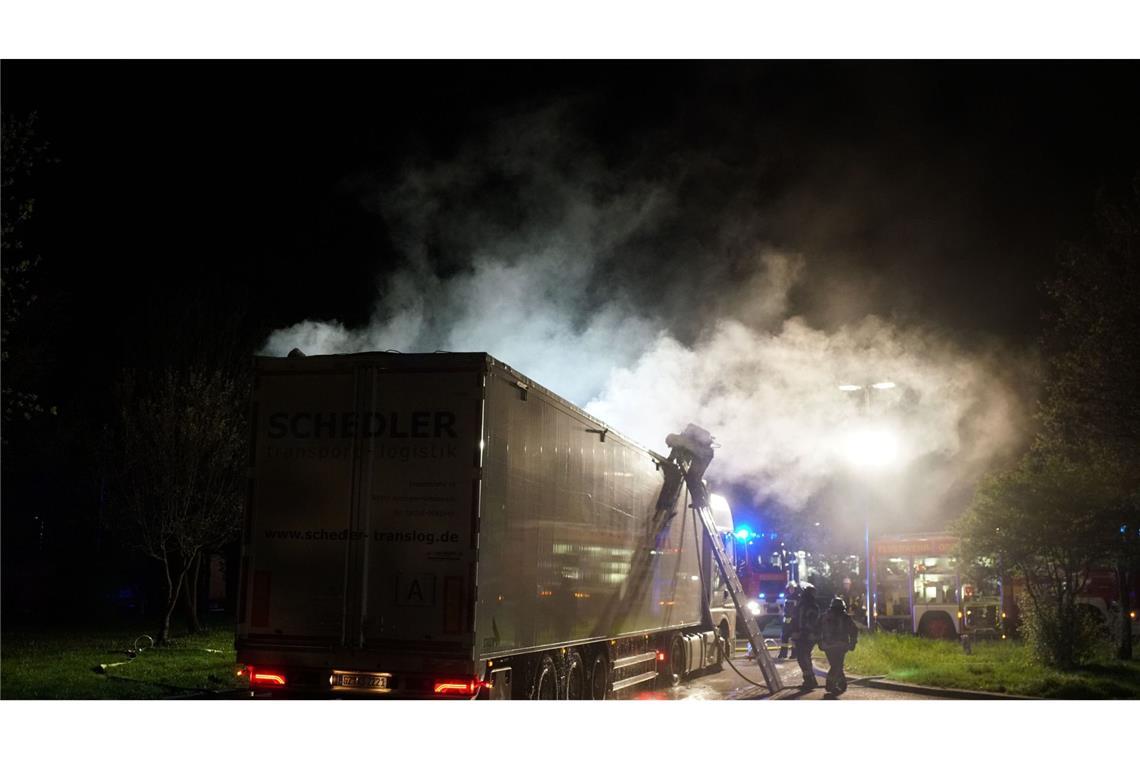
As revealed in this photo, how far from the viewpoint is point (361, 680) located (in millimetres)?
9945

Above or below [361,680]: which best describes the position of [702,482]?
above

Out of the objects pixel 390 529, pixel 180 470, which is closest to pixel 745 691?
pixel 390 529

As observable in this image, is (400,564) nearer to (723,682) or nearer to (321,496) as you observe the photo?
(321,496)

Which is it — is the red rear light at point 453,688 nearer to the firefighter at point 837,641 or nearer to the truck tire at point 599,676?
the truck tire at point 599,676

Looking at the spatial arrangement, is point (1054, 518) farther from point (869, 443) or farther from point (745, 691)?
point (745, 691)

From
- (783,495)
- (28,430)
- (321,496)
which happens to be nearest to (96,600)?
(28,430)

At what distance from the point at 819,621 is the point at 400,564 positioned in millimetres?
9599

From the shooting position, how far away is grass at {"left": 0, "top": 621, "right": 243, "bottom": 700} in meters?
15.4


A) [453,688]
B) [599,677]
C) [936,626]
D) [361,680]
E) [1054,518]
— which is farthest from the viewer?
[936,626]

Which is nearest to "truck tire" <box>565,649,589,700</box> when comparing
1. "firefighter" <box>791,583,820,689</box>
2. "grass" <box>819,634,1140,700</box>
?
"firefighter" <box>791,583,820,689</box>

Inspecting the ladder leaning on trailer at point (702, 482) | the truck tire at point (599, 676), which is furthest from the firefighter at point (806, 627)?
the truck tire at point (599, 676)

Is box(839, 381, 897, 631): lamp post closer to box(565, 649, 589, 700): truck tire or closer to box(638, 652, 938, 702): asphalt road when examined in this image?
box(638, 652, 938, 702): asphalt road

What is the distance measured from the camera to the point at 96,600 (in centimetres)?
3819

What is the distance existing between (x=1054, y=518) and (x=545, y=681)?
14.0m
